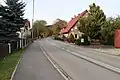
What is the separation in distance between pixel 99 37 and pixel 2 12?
2863 cm

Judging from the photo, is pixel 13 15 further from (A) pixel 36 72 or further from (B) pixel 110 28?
(A) pixel 36 72

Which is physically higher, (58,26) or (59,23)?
(59,23)

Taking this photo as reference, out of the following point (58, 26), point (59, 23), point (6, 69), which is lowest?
point (6, 69)

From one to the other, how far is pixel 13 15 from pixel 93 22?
24.1 meters

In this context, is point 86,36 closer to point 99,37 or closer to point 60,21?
point 99,37

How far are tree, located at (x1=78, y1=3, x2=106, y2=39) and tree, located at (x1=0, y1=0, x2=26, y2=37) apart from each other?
66.9 feet

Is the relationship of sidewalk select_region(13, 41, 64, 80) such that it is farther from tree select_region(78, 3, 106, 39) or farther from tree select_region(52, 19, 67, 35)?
tree select_region(52, 19, 67, 35)

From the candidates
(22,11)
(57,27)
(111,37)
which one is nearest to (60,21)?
(57,27)

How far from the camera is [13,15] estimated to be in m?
39.6

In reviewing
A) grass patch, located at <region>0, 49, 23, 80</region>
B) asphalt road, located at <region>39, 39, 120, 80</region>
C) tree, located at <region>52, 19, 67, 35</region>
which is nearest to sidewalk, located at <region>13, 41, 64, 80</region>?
grass patch, located at <region>0, 49, 23, 80</region>

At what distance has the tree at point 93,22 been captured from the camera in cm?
5884

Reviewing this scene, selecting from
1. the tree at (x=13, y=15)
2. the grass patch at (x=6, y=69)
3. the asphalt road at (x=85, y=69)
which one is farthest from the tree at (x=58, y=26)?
the grass patch at (x=6, y=69)

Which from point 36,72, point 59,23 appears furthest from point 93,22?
point 59,23

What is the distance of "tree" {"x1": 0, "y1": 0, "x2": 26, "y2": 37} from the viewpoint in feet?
126
